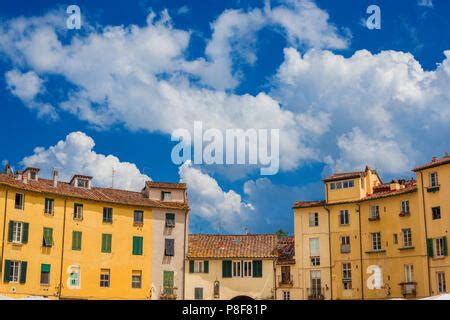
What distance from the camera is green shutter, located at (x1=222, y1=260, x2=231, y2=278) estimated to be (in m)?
80.1

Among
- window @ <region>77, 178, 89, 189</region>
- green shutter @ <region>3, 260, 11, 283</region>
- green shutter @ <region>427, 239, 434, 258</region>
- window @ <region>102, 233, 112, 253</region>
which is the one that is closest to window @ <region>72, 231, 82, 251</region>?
window @ <region>102, 233, 112, 253</region>

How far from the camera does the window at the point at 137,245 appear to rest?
3076 inches

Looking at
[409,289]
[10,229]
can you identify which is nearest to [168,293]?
[10,229]

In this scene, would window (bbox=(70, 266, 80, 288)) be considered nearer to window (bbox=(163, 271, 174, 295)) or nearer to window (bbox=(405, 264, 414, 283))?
window (bbox=(163, 271, 174, 295))

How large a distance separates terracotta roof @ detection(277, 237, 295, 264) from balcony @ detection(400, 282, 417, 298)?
14744 millimetres

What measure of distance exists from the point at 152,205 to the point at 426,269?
3261 cm

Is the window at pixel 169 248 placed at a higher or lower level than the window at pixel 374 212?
lower

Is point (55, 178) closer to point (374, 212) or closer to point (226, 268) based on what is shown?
point (226, 268)

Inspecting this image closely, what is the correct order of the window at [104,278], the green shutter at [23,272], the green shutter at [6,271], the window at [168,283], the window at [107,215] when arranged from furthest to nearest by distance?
the window at [168,283]
the window at [107,215]
the window at [104,278]
the green shutter at [23,272]
the green shutter at [6,271]

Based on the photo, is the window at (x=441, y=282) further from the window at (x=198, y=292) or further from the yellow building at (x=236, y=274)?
the window at (x=198, y=292)

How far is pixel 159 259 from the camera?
260 ft

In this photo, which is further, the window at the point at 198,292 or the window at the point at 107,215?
the window at the point at 198,292

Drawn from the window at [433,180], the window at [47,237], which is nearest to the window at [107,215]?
the window at [47,237]
